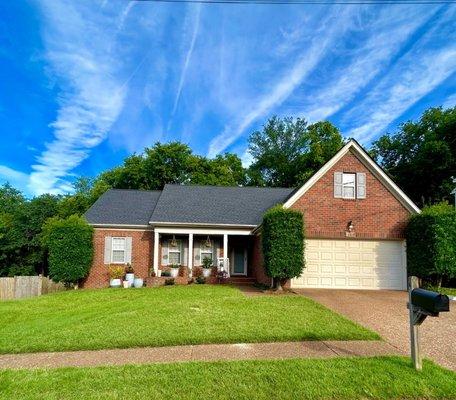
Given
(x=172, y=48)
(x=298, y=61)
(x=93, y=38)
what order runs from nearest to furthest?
(x=93, y=38)
(x=172, y=48)
(x=298, y=61)

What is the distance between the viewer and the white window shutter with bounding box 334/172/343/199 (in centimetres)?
1461

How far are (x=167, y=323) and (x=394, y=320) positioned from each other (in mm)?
5326

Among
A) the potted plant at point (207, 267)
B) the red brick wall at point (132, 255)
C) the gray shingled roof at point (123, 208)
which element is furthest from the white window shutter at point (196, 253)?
the gray shingled roof at point (123, 208)

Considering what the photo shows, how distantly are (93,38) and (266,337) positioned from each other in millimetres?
10846

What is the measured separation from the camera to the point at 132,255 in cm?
1777

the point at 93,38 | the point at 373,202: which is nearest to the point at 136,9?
the point at 93,38

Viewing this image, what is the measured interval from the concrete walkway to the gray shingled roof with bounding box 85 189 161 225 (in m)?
12.2

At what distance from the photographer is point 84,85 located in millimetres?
14555

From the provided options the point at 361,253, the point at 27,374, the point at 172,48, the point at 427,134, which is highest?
the point at 427,134

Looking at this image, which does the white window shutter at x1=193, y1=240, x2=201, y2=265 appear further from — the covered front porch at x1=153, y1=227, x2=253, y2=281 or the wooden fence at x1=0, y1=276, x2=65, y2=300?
the wooden fence at x1=0, y1=276, x2=65, y2=300

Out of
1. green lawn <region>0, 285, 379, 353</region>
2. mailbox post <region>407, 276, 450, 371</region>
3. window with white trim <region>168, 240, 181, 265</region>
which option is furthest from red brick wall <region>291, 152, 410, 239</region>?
mailbox post <region>407, 276, 450, 371</region>

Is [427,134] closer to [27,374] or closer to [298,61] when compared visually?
[298,61]

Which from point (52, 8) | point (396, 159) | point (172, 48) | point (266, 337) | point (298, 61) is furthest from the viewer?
point (396, 159)

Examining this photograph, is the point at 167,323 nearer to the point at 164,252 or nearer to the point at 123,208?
the point at 164,252
